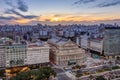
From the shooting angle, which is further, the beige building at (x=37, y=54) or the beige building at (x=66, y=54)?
the beige building at (x=66, y=54)

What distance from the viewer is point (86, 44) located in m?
67.5

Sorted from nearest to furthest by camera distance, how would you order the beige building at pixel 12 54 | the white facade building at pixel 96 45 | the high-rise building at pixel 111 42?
the beige building at pixel 12 54 < the high-rise building at pixel 111 42 < the white facade building at pixel 96 45

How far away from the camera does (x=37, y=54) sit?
43.1m

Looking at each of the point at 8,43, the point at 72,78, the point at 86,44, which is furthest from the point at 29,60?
the point at 86,44

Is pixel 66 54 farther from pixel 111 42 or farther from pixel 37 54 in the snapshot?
pixel 111 42

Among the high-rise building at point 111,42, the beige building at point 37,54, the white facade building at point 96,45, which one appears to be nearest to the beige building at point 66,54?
the beige building at point 37,54

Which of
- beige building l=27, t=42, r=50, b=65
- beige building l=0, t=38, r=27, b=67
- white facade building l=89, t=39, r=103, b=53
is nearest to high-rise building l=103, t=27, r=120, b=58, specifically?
white facade building l=89, t=39, r=103, b=53

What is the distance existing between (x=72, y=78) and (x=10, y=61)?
54.4 feet

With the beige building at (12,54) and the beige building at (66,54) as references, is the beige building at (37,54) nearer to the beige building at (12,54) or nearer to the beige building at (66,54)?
the beige building at (12,54)

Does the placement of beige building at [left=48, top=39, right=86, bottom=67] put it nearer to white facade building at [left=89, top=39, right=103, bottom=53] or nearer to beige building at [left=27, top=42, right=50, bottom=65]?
beige building at [left=27, top=42, right=50, bottom=65]

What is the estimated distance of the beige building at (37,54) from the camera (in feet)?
138

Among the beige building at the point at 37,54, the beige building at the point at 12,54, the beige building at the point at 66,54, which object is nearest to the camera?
the beige building at the point at 12,54

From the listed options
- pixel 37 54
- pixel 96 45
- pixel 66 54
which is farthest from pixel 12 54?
pixel 96 45

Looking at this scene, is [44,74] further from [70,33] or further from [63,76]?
[70,33]
